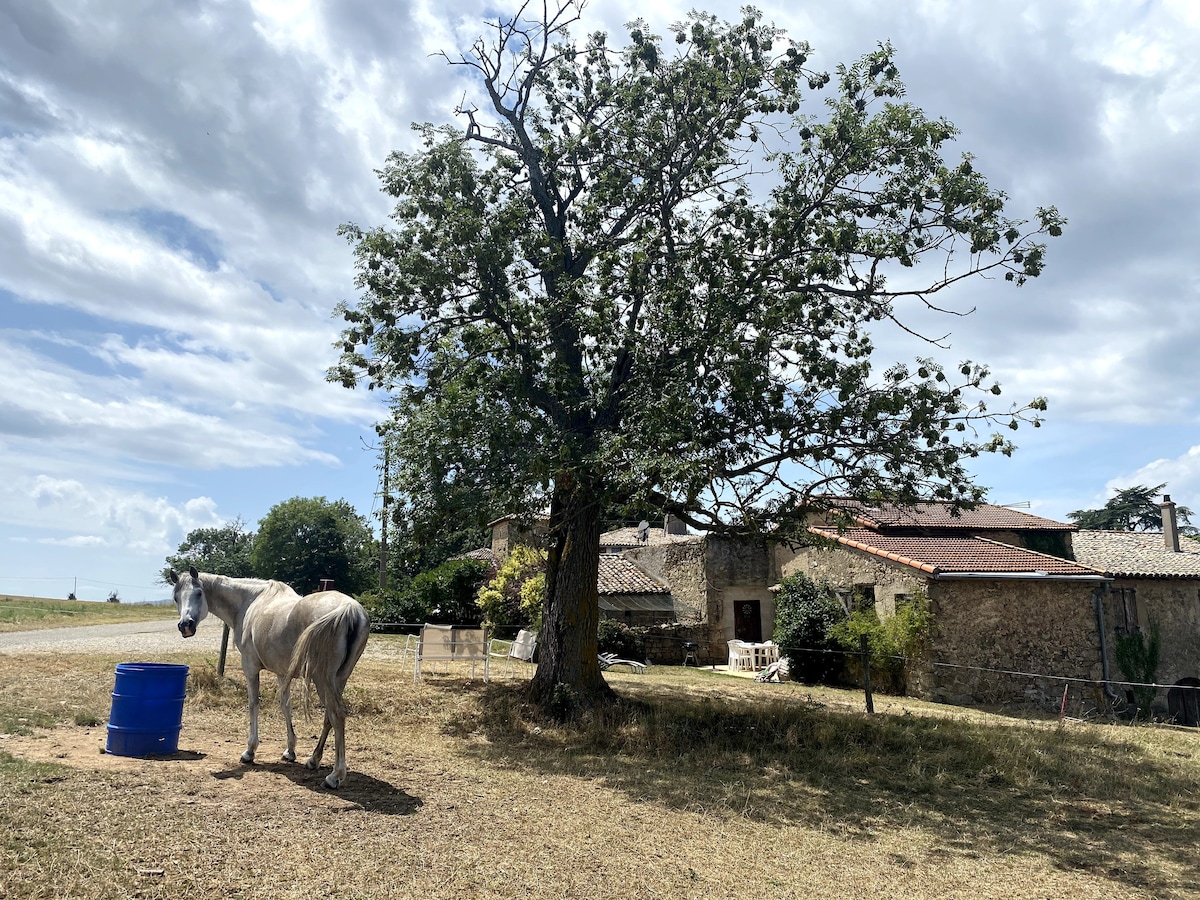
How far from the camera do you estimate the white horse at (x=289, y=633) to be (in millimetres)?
7641

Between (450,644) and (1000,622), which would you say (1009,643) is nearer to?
(1000,622)

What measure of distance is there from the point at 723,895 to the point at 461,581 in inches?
960

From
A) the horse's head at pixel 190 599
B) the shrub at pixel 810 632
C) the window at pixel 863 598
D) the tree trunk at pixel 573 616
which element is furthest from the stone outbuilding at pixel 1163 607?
the horse's head at pixel 190 599

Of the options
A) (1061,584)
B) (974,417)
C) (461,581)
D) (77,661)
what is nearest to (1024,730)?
(974,417)

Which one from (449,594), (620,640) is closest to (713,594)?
(620,640)

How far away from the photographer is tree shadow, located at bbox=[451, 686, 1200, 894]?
7.36 metres

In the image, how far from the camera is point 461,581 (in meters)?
29.1

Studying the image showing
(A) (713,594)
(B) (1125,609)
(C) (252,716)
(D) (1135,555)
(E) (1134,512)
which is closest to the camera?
(C) (252,716)

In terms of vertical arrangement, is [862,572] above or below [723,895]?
above

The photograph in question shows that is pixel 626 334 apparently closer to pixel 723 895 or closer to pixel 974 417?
pixel 974 417

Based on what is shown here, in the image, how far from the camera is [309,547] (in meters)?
63.9

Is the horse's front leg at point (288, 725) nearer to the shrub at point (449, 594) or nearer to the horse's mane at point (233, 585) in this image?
the horse's mane at point (233, 585)

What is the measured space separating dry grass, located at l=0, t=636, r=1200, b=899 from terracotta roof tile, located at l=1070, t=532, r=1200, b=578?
36.7ft

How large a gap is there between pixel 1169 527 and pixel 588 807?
29042 mm
